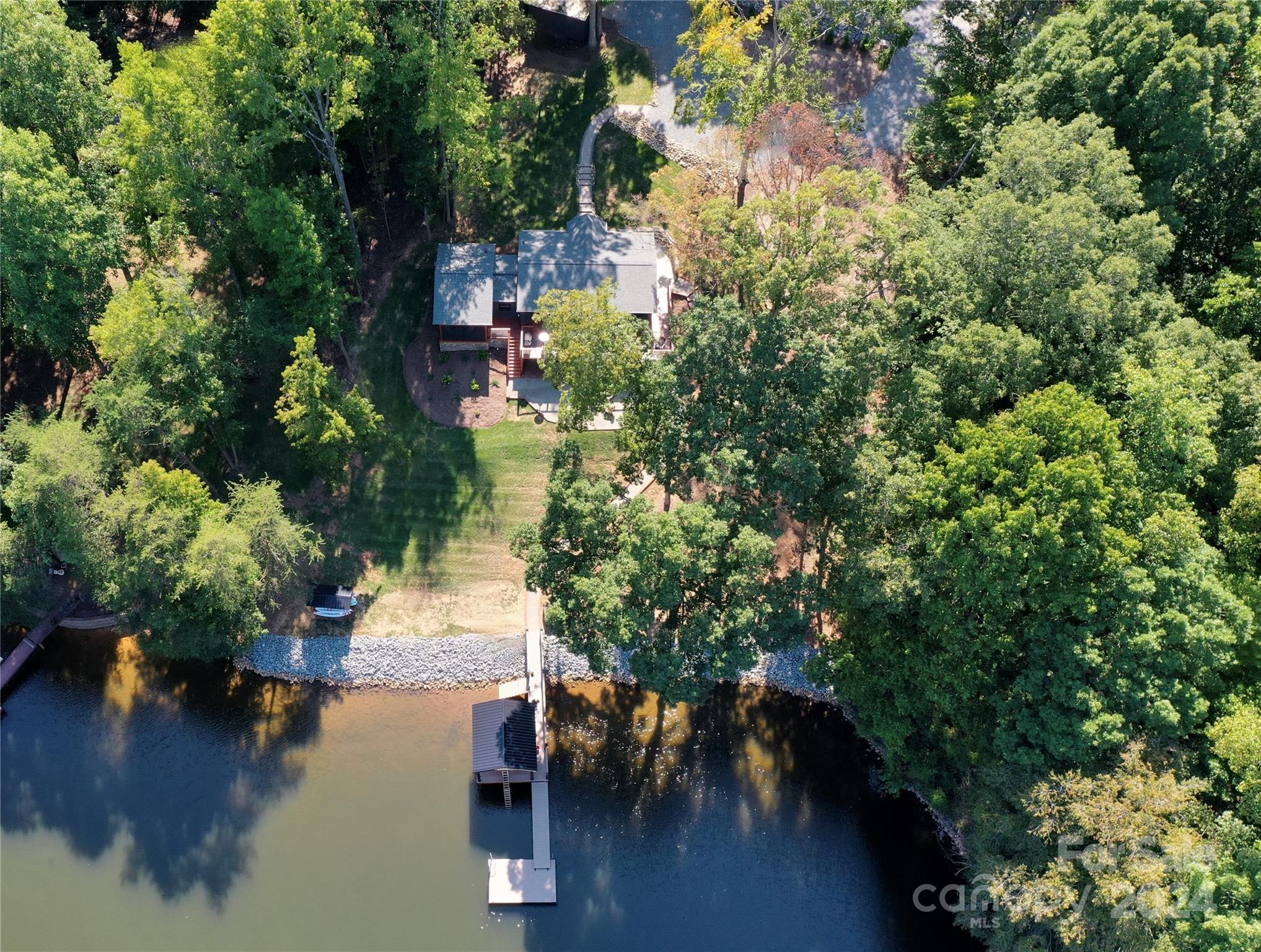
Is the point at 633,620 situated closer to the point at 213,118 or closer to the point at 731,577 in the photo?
the point at 731,577

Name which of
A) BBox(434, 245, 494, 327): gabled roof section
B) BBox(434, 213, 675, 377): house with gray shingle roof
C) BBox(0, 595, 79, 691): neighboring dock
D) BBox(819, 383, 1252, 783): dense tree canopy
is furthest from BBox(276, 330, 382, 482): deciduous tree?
BBox(819, 383, 1252, 783): dense tree canopy

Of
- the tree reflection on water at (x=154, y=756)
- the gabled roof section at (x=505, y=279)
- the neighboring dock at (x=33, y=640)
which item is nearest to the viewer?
the tree reflection on water at (x=154, y=756)

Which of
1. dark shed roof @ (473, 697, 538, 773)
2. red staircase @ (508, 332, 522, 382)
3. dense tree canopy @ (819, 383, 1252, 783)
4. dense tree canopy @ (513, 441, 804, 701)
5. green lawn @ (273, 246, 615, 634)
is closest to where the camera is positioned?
dense tree canopy @ (819, 383, 1252, 783)

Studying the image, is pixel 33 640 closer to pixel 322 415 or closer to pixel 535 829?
pixel 322 415

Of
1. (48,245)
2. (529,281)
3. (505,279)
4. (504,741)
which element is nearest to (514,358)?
(529,281)

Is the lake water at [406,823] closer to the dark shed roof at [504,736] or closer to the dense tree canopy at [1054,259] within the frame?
the dark shed roof at [504,736]

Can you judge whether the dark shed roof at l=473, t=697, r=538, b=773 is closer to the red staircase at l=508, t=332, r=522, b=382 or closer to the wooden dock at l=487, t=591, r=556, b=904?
the wooden dock at l=487, t=591, r=556, b=904

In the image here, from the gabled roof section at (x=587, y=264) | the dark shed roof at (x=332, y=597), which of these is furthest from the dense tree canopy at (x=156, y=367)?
the gabled roof section at (x=587, y=264)
